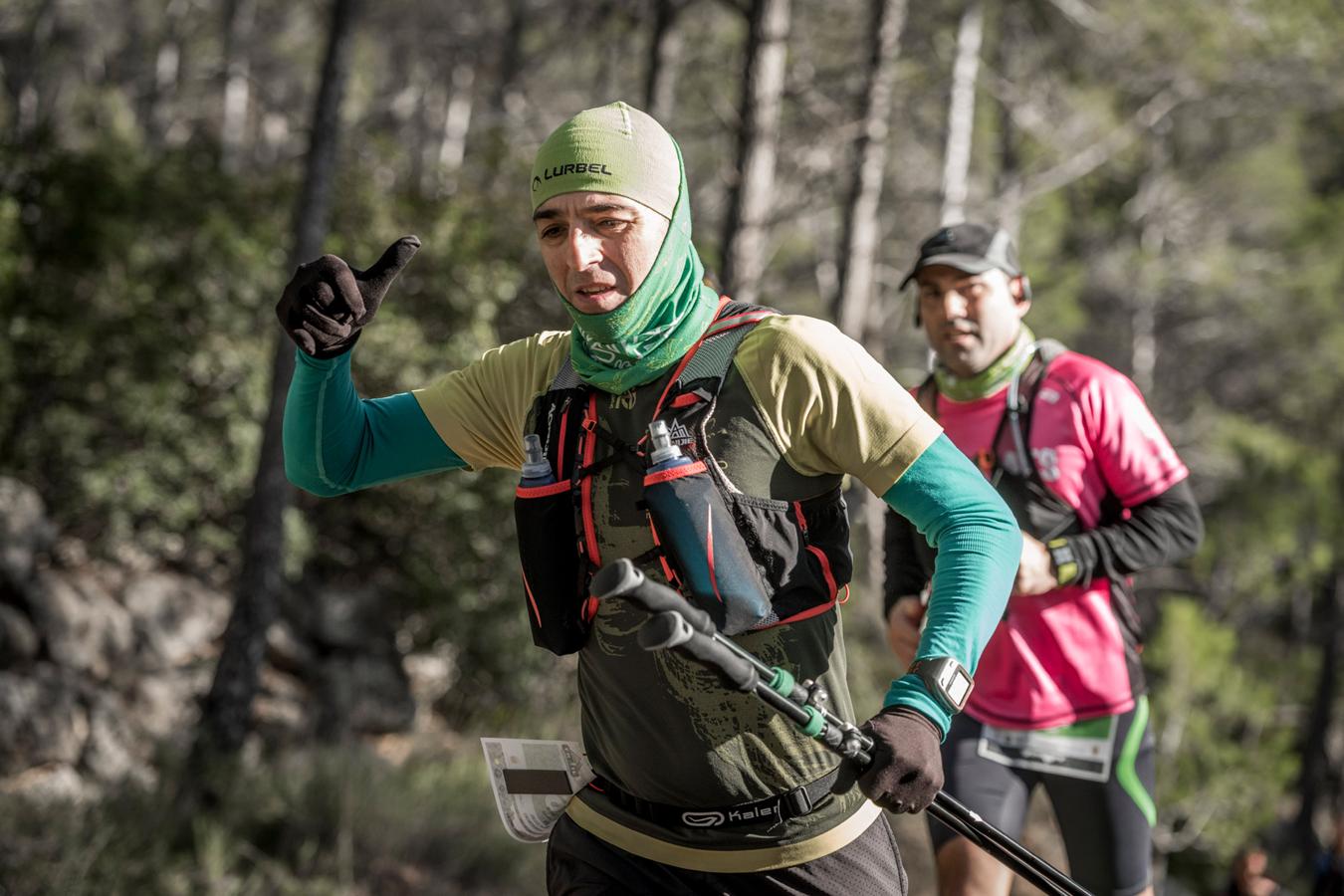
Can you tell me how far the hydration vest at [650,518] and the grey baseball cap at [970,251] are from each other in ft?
4.16

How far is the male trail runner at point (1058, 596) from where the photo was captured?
341 centimetres

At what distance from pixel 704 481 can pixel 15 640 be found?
962 cm

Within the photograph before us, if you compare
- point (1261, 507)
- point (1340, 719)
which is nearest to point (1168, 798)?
point (1261, 507)

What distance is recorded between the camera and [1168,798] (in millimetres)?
21641

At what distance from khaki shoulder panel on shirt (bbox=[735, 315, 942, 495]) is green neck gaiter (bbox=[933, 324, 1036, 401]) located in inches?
55.6

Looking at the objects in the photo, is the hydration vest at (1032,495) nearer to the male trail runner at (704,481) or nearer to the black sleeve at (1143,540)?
the black sleeve at (1143,540)

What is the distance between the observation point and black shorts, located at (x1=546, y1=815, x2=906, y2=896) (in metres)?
2.26

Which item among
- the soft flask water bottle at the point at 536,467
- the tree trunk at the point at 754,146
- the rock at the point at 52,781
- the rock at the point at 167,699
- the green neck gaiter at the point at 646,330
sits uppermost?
the tree trunk at the point at 754,146

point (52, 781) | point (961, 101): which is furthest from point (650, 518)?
point (961, 101)

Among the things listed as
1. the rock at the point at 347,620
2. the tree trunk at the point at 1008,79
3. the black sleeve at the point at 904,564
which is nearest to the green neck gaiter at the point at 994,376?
the black sleeve at the point at 904,564

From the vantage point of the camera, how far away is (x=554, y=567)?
232 centimetres

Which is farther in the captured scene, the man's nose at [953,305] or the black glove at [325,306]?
the man's nose at [953,305]

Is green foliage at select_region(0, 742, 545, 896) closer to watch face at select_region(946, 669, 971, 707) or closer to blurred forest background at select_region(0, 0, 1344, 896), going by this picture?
blurred forest background at select_region(0, 0, 1344, 896)

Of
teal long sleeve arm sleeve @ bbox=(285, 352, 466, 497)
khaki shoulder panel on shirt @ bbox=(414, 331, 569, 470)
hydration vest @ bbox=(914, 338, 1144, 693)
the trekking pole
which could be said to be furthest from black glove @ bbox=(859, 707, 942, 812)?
hydration vest @ bbox=(914, 338, 1144, 693)
